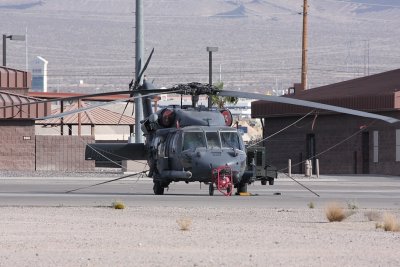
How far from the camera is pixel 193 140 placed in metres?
34.3

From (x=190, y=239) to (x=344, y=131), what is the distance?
4150 cm

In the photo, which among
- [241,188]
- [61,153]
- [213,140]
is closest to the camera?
[213,140]

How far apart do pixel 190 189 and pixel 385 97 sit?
18094 millimetres

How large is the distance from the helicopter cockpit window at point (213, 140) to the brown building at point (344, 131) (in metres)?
22.4

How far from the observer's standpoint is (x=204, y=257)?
17.6 metres

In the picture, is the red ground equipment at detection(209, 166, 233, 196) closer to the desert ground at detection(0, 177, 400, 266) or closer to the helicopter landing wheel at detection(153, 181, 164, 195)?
the desert ground at detection(0, 177, 400, 266)

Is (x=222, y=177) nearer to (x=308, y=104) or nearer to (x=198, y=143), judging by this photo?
(x=198, y=143)

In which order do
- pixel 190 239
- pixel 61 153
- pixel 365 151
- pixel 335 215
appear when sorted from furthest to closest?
1. pixel 61 153
2. pixel 365 151
3. pixel 335 215
4. pixel 190 239

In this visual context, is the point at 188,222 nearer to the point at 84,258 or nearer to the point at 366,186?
the point at 84,258

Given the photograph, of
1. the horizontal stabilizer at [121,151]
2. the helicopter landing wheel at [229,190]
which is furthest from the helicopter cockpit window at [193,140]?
the horizontal stabilizer at [121,151]

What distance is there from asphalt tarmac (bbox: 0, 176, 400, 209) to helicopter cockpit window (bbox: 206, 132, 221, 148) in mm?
1409

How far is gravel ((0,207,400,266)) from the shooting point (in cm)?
1734

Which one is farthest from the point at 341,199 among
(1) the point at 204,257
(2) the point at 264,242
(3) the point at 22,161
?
(3) the point at 22,161

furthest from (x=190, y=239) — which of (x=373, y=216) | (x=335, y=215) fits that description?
(x=373, y=216)
